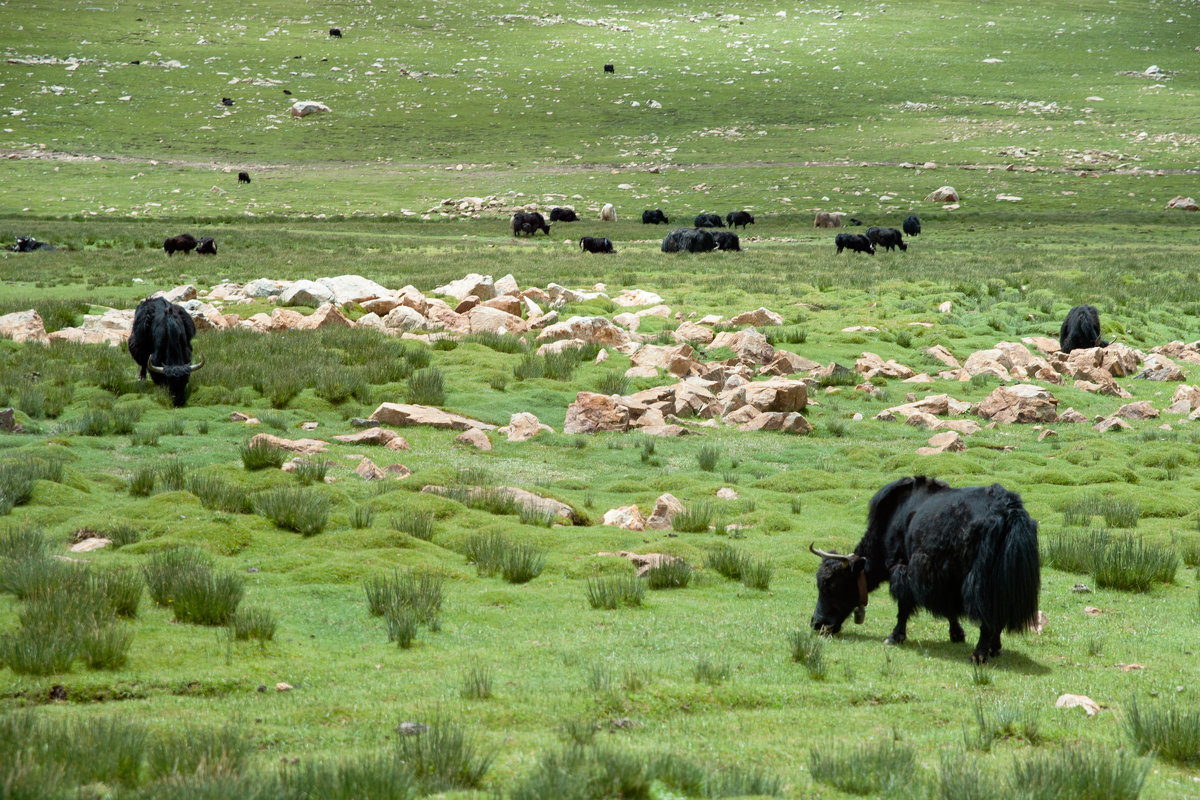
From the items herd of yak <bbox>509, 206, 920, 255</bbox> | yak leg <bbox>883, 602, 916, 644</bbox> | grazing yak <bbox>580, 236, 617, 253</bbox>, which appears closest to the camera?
yak leg <bbox>883, 602, 916, 644</bbox>

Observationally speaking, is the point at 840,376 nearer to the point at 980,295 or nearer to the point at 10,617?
the point at 980,295

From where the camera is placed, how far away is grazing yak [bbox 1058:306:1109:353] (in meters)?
23.5

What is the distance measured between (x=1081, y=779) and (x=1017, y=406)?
14949mm

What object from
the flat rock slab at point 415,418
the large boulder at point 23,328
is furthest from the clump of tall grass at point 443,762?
the large boulder at point 23,328

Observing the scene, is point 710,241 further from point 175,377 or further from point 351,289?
point 175,377

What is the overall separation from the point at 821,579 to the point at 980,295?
2545cm

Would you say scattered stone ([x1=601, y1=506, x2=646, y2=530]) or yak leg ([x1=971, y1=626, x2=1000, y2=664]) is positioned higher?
yak leg ([x1=971, y1=626, x2=1000, y2=664])

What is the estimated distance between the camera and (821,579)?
8086mm

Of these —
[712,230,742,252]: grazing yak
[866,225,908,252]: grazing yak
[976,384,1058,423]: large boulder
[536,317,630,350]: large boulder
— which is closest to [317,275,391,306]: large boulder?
[536,317,630,350]: large boulder

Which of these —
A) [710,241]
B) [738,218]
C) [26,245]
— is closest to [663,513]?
[710,241]

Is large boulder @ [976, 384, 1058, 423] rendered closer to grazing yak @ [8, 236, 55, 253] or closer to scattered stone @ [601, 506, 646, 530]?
scattered stone @ [601, 506, 646, 530]

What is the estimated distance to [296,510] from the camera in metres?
10.8

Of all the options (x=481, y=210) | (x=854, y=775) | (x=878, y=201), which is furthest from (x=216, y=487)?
(x=878, y=201)

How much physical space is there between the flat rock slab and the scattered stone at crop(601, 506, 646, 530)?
5455 millimetres
